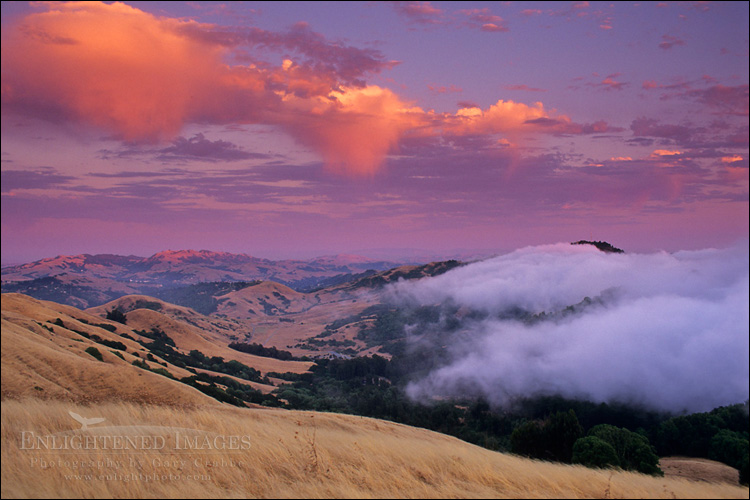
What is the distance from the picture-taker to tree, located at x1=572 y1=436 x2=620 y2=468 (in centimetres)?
3494

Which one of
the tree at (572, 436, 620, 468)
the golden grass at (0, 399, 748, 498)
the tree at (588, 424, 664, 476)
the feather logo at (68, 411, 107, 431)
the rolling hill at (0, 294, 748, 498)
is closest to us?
the golden grass at (0, 399, 748, 498)

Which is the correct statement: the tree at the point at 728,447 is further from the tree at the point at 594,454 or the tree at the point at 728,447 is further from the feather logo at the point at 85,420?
the feather logo at the point at 85,420

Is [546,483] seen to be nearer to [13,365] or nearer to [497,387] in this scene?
[13,365]

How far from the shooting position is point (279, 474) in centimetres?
1189

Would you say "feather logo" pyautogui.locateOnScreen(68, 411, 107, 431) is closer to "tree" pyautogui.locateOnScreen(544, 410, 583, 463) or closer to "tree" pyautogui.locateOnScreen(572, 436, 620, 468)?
"tree" pyautogui.locateOnScreen(572, 436, 620, 468)

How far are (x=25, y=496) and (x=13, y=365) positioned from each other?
9.49 m

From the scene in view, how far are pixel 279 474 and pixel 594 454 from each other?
111 ft

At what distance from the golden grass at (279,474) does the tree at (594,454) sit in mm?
25817

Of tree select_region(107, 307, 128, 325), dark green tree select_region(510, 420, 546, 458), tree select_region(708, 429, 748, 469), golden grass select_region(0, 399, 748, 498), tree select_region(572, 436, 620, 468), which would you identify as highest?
golden grass select_region(0, 399, 748, 498)

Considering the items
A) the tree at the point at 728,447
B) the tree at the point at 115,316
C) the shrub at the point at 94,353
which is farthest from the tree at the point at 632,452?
the tree at the point at 115,316

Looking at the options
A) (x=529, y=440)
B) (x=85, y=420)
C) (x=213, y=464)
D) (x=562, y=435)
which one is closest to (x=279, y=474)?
(x=213, y=464)

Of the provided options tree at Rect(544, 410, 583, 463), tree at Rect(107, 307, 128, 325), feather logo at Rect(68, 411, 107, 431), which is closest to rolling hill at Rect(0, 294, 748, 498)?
feather logo at Rect(68, 411, 107, 431)

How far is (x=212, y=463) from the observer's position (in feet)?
40.0

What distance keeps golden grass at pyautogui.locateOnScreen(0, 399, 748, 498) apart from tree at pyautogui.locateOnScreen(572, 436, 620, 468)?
25817 millimetres
